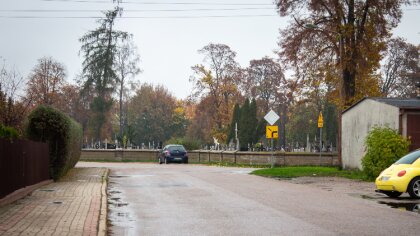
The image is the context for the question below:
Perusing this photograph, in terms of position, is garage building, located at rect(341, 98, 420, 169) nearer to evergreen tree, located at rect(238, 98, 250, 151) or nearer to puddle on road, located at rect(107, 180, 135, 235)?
puddle on road, located at rect(107, 180, 135, 235)

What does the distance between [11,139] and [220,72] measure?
59019 millimetres

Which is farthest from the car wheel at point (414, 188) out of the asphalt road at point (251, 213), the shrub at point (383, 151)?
the shrub at point (383, 151)

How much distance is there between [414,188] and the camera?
16234 mm

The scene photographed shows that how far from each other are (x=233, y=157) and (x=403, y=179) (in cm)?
3085

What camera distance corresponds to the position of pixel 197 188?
64.2ft

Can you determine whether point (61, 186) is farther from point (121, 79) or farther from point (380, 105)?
point (121, 79)

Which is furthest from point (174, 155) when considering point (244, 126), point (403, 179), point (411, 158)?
point (403, 179)

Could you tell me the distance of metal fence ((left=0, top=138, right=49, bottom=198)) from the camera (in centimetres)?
1305

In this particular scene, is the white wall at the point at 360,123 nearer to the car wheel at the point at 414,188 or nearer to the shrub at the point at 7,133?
the car wheel at the point at 414,188

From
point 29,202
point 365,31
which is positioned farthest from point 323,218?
point 365,31

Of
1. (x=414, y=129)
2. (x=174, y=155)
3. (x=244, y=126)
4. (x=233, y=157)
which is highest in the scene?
(x=244, y=126)

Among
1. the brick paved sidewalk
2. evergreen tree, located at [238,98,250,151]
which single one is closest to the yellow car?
the brick paved sidewalk

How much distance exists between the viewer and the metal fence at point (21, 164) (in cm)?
1305

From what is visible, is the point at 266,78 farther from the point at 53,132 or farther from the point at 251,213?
the point at 251,213
